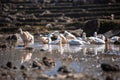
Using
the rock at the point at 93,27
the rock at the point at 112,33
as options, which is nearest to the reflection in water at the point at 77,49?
the rock at the point at 112,33

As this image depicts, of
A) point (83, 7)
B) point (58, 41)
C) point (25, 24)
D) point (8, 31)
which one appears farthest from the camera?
point (83, 7)

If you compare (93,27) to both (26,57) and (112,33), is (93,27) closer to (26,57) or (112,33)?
(112,33)

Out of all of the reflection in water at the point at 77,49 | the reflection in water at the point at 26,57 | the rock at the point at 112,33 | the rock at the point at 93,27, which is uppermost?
the reflection in water at the point at 26,57

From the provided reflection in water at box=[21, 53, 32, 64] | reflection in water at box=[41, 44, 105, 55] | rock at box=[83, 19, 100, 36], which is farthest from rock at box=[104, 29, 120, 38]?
reflection in water at box=[21, 53, 32, 64]

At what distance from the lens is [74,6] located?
221 ft

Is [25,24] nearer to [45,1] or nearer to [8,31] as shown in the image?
[8,31]

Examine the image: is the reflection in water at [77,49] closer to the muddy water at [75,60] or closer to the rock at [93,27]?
the muddy water at [75,60]

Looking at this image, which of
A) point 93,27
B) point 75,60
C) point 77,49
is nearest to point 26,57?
point 75,60

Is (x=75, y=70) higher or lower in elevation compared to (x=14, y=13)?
higher

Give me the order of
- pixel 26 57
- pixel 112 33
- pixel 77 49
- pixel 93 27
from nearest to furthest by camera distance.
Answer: pixel 26 57 < pixel 77 49 < pixel 112 33 < pixel 93 27

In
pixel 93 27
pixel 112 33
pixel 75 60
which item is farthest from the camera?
pixel 93 27

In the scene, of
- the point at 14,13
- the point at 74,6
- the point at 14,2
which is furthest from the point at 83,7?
the point at 14,2

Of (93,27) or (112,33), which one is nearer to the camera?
(112,33)

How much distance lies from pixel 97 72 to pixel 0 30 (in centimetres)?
3741
